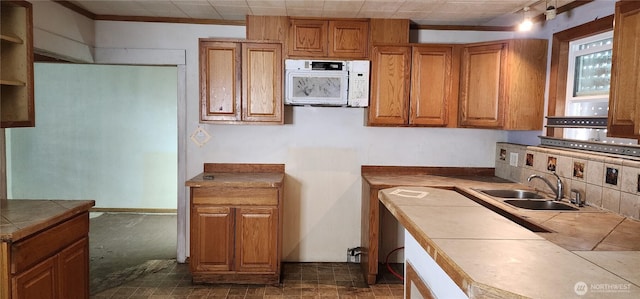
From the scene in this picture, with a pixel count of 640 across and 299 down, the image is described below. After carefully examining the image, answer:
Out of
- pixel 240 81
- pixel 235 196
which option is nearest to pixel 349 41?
pixel 240 81

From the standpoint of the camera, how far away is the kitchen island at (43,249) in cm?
187

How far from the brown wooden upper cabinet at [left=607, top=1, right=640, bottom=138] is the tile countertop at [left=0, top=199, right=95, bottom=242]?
9.13ft

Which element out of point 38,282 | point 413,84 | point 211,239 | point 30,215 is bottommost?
point 211,239

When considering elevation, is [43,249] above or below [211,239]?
above

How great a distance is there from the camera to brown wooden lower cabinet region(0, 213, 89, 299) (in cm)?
189

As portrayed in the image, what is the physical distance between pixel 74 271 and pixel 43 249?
36cm

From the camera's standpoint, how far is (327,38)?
11.6 ft

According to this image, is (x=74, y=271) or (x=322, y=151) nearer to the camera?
(x=74, y=271)

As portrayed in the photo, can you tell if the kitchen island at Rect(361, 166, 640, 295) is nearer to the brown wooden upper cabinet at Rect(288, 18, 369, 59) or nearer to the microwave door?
the microwave door

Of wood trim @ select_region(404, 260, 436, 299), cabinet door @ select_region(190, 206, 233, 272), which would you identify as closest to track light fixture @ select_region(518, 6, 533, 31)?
wood trim @ select_region(404, 260, 436, 299)

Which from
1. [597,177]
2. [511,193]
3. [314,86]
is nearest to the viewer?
[597,177]

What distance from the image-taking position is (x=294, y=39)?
3.54m

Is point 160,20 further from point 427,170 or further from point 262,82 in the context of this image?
point 427,170

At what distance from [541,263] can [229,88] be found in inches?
109
